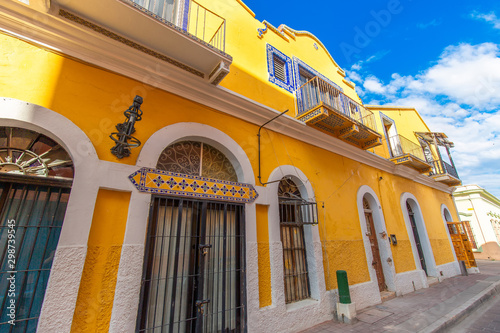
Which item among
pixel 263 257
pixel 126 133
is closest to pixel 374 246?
pixel 263 257

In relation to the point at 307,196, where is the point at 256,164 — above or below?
above

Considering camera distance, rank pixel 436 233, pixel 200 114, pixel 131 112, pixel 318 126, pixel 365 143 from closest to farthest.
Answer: pixel 131 112 < pixel 200 114 < pixel 318 126 < pixel 365 143 < pixel 436 233

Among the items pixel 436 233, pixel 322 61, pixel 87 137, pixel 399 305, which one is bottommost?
pixel 399 305

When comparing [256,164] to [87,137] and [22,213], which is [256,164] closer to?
[87,137]

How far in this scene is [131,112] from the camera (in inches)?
125

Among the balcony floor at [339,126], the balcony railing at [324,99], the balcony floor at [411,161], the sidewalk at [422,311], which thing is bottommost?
the sidewalk at [422,311]

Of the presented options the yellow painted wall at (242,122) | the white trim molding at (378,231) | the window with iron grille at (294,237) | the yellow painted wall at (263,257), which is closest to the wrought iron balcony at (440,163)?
the yellow painted wall at (242,122)

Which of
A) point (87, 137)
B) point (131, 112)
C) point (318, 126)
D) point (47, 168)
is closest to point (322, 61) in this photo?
point (318, 126)

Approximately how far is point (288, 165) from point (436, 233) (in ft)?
30.7

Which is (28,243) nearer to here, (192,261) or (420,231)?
(192,261)

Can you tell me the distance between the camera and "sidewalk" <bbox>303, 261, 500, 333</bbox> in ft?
14.4

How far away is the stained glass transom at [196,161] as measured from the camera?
3943 mm

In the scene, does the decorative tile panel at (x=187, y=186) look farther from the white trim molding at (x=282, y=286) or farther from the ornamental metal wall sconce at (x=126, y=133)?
the white trim molding at (x=282, y=286)

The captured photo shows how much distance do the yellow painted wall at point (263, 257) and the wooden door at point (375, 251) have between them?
4.22 metres
